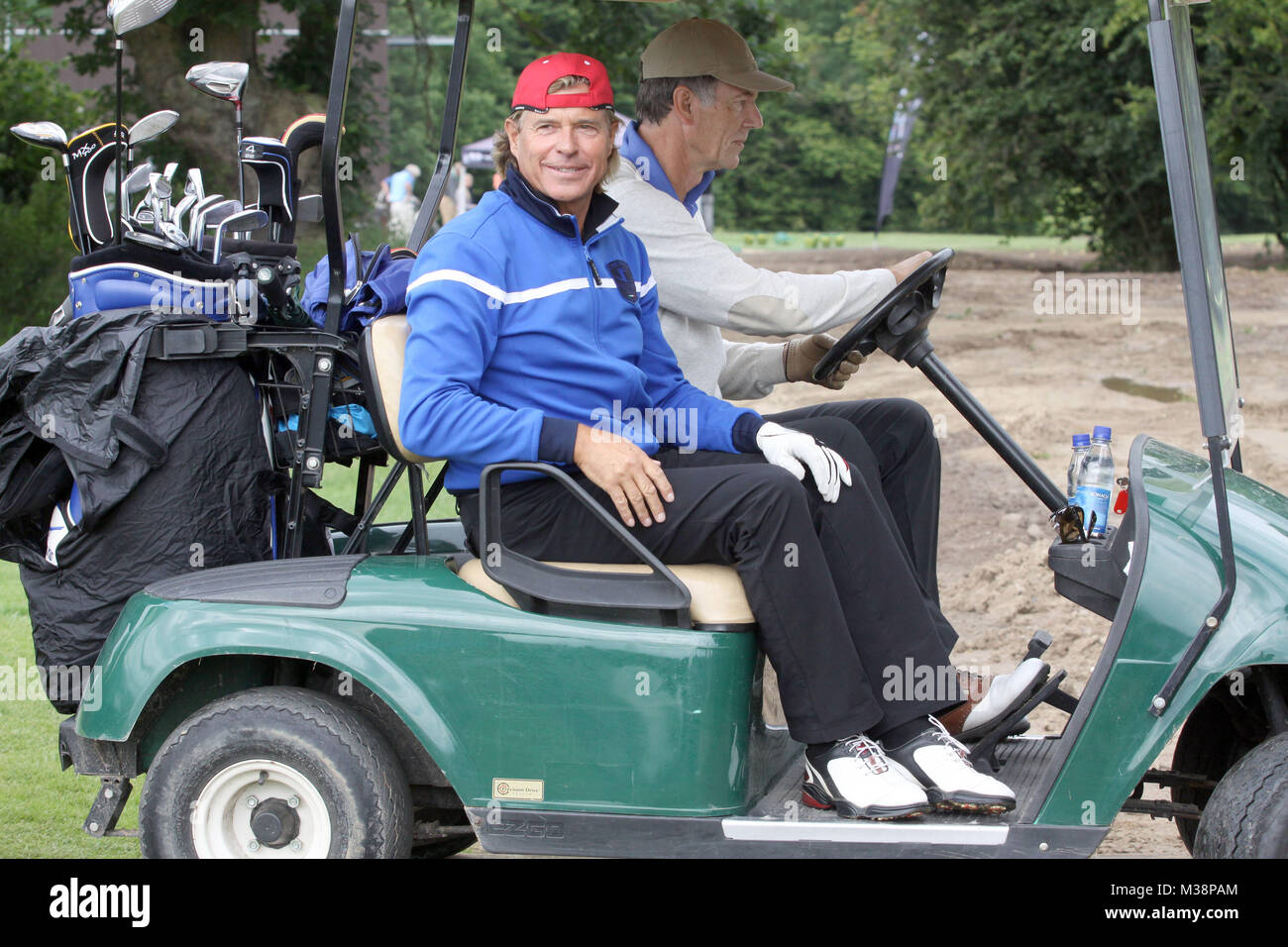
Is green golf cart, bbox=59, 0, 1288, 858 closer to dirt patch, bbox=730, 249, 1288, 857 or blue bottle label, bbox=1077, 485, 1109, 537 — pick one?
blue bottle label, bbox=1077, 485, 1109, 537

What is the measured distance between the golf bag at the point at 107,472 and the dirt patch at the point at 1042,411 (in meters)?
2.04

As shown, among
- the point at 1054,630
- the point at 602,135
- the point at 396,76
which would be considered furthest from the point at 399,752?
the point at 396,76

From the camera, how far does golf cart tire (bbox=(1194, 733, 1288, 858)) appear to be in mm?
2312

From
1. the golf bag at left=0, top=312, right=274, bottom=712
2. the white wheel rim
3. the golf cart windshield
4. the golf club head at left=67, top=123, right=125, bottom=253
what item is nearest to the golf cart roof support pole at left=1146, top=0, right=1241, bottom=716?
the golf cart windshield

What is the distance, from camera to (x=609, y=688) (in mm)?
2428

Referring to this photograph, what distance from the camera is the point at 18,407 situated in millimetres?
2721

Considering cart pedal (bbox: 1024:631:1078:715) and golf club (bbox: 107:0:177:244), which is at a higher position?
golf club (bbox: 107:0:177:244)

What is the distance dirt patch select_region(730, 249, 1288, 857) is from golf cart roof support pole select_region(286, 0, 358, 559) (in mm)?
1846

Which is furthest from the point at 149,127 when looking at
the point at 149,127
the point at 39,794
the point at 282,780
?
the point at 39,794

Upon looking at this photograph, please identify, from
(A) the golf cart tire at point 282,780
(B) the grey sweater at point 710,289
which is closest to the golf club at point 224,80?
(B) the grey sweater at point 710,289

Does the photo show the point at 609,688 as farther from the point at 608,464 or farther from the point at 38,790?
the point at 38,790

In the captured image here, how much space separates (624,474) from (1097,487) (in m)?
0.94
